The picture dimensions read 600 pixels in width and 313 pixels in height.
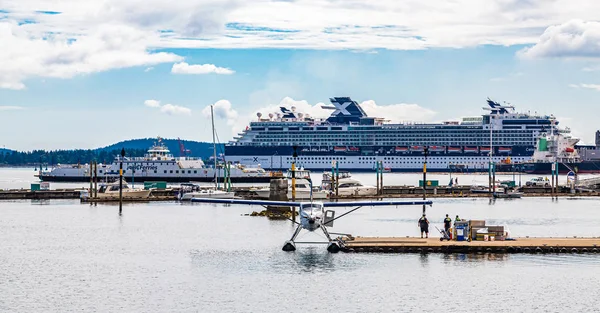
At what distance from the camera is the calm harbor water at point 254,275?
3062cm

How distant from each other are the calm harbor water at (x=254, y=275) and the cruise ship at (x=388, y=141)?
423 feet

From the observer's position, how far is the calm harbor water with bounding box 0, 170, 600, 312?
30.6 meters

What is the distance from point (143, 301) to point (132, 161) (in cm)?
10469

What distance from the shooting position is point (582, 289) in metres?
32.8

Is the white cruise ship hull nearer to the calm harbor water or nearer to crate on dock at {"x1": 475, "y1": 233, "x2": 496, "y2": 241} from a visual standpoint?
the calm harbor water

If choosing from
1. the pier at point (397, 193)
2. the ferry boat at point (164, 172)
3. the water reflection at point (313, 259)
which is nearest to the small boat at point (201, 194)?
the pier at point (397, 193)

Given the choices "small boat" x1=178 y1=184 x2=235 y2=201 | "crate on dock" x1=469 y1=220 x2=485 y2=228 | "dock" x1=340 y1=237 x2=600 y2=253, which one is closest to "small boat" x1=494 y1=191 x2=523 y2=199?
"small boat" x1=178 y1=184 x2=235 y2=201

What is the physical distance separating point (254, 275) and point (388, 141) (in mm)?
156314

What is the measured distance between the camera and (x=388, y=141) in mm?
191000

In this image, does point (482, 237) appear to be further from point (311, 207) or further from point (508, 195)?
point (508, 195)

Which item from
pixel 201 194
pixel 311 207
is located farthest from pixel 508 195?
pixel 311 207

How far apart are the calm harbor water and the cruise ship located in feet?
423

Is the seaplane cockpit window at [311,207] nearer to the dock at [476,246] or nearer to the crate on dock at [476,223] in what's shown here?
the dock at [476,246]

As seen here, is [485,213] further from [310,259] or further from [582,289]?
[582,289]
